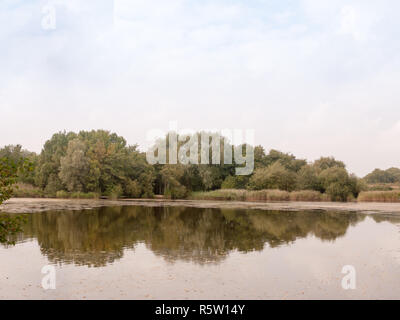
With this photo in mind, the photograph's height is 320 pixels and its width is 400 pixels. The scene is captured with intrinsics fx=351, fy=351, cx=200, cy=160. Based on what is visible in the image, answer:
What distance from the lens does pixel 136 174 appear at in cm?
6388

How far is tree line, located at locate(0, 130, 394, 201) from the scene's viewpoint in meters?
53.8

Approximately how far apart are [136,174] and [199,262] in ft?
177

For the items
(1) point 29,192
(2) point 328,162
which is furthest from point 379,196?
(1) point 29,192

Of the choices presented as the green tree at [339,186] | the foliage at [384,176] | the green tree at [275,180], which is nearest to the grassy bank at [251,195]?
the green tree at [339,186]

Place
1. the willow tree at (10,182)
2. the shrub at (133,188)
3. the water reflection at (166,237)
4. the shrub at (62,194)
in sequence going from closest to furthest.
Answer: the willow tree at (10,182) < the water reflection at (166,237) < the shrub at (62,194) < the shrub at (133,188)

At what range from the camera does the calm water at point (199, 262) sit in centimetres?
818

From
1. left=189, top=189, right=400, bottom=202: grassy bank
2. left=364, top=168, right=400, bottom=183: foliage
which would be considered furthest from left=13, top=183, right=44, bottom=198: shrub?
left=364, top=168, right=400, bottom=183: foliage

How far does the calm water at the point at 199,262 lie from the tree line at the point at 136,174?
35.8m

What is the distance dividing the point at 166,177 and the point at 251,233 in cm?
4505

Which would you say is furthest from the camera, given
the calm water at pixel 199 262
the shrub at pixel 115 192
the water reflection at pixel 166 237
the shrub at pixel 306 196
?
the shrub at pixel 115 192

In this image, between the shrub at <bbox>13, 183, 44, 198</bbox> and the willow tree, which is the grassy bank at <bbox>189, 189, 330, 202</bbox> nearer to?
the shrub at <bbox>13, 183, 44, 198</bbox>

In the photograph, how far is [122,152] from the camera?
213ft

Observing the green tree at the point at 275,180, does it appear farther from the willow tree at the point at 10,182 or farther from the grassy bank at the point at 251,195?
the willow tree at the point at 10,182
